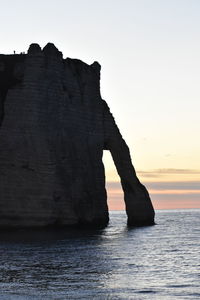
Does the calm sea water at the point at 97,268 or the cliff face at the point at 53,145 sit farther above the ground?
the cliff face at the point at 53,145

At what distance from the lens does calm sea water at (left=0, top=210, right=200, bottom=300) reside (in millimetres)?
25609

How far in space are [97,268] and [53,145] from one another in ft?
112

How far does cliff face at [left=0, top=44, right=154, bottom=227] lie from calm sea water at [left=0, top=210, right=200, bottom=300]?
30.1 feet

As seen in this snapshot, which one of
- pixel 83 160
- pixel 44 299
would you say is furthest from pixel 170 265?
pixel 83 160

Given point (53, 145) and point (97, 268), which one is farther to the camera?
point (53, 145)

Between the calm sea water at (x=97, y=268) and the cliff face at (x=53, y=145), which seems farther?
the cliff face at (x=53, y=145)

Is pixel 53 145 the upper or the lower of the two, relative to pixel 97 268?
upper

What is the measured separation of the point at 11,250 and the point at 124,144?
3782 cm

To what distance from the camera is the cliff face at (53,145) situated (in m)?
64.2

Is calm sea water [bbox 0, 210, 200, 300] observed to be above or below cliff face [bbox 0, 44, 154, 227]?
below

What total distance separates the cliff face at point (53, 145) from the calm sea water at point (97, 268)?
30.1 ft

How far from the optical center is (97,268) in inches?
1319

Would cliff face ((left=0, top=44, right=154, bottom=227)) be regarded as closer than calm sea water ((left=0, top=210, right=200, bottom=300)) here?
No

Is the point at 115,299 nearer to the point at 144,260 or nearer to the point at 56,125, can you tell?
the point at 144,260
